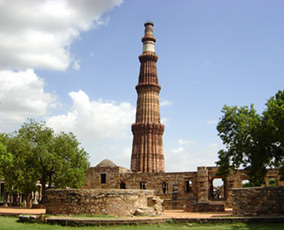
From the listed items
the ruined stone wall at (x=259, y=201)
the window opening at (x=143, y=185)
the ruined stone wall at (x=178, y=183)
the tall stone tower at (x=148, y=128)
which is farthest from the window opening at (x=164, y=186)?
the ruined stone wall at (x=259, y=201)

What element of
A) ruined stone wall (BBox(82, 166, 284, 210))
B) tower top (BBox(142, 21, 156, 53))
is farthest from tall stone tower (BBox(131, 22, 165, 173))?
ruined stone wall (BBox(82, 166, 284, 210))

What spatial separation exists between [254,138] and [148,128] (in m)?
19.7

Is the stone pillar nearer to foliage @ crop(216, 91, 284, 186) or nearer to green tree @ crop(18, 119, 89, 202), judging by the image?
foliage @ crop(216, 91, 284, 186)

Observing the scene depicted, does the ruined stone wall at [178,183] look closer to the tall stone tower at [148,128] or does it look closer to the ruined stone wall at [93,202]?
the tall stone tower at [148,128]

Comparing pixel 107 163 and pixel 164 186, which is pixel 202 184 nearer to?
pixel 164 186

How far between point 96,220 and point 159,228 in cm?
258

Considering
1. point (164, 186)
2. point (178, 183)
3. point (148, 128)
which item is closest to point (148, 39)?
point (148, 128)

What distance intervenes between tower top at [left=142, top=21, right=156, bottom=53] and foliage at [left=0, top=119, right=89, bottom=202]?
19021 millimetres

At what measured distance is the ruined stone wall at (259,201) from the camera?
13.7 meters

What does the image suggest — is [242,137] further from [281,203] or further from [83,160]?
[83,160]

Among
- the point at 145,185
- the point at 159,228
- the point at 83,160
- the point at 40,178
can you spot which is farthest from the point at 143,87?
the point at 159,228

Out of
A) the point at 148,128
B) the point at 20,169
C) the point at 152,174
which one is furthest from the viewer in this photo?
the point at 148,128

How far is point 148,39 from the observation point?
40.8m

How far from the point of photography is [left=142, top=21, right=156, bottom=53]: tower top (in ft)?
134
